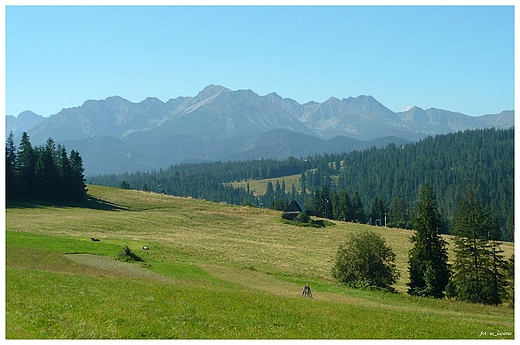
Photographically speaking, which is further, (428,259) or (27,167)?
(27,167)

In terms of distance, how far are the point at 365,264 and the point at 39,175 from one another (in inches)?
2860

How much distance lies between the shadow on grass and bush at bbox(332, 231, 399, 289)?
61733mm

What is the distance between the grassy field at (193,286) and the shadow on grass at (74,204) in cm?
89

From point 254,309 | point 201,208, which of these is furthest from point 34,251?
point 201,208

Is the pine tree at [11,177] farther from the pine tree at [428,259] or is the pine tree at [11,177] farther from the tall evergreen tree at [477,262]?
the tall evergreen tree at [477,262]

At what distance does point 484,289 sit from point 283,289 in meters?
17.7

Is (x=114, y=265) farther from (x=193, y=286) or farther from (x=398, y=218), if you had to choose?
(x=398, y=218)

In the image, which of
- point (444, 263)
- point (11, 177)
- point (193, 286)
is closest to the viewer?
point (193, 286)

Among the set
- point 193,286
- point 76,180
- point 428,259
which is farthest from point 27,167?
point 428,259

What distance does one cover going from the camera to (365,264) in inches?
1954

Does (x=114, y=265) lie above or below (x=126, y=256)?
above

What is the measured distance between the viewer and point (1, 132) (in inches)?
659

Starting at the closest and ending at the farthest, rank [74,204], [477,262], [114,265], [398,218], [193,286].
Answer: [193,286] → [114,265] → [477,262] → [74,204] → [398,218]

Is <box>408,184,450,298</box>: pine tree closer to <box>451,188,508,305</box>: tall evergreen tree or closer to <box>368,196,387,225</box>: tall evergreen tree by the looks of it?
<box>451,188,508,305</box>: tall evergreen tree
